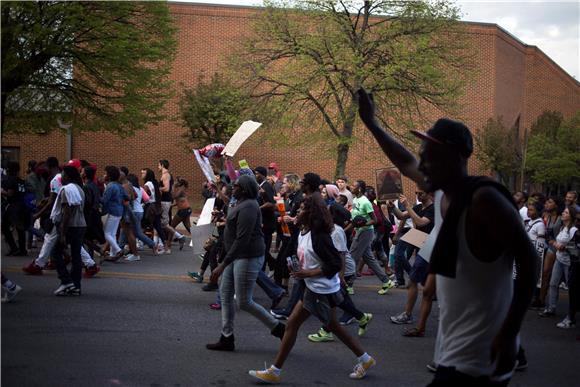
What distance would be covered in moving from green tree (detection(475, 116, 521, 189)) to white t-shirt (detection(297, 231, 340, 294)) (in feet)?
98.1

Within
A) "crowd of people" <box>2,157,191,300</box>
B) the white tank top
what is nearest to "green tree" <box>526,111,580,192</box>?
"crowd of people" <box>2,157,191,300</box>

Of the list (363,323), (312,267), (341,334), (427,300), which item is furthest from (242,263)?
(427,300)

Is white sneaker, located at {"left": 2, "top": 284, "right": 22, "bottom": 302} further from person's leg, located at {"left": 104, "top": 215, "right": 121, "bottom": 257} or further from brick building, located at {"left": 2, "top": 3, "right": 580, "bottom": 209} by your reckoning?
brick building, located at {"left": 2, "top": 3, "right": 580, "bottom": 209}

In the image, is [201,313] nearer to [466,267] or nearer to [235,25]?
[466,267]

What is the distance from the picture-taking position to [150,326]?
328 inches

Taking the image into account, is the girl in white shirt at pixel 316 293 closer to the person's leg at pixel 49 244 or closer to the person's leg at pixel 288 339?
the person's leg at pixel 288 339

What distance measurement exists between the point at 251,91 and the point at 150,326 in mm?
18730

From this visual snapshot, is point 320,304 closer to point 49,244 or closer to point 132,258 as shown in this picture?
point 49,244

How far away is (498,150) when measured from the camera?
35406 millimetres

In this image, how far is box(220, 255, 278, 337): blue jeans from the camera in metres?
7.19

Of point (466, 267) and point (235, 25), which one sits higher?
point (235, 25)

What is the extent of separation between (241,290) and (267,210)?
334cm

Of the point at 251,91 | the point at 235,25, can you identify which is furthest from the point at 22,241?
the point at 235,25

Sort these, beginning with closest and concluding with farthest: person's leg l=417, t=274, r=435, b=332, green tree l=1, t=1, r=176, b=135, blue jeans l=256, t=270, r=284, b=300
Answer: person's leg l=417, t=274, r=435, b=332, blue jeans l=256, t=270, r=284, b=300, green tree l=1, t=1, r=176, b=135
